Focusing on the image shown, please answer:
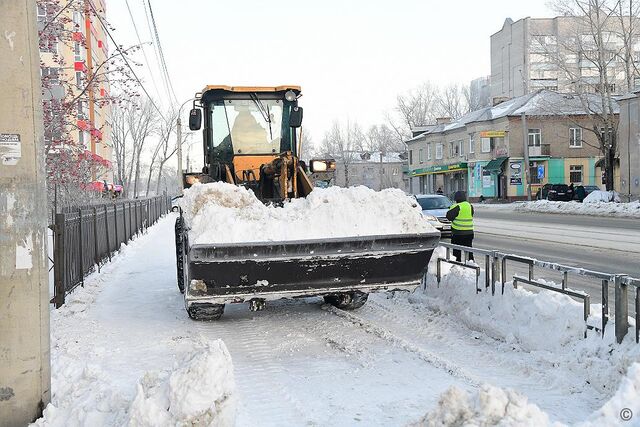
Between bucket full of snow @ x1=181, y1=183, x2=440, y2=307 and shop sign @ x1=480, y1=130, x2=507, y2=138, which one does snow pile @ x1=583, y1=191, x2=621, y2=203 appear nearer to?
shop sign @ x1=480, y1=130, x2=507, y2=138

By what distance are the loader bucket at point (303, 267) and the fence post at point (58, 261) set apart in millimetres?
2958

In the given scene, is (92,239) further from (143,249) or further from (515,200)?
(515,200)

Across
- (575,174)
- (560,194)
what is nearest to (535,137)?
(575,174)

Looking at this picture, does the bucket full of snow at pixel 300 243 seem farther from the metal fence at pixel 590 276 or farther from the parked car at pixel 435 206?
the parked car at pixel 435 206

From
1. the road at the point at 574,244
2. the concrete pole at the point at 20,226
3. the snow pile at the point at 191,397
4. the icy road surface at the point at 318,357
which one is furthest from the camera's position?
the road at the point at 574,244

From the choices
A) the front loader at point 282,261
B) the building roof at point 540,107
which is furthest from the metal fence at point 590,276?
the building roof at point 540,107

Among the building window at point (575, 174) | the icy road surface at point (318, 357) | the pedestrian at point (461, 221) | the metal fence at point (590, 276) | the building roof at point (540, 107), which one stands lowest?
the icy road surface at point (318, 357)

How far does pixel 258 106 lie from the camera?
34.1 ft

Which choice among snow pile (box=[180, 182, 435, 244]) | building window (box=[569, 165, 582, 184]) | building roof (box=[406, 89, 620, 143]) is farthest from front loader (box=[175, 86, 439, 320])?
building window (box=[569, 165, 582, 184])

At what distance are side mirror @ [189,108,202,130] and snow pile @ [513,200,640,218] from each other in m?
25.6

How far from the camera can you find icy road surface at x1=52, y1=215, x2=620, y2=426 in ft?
16.9

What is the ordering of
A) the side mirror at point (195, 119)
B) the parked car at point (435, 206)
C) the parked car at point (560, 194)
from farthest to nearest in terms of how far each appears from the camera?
the parked car at point (560, 194) < the parked car at point (435, 206) < the side mirror at point (195, 119)

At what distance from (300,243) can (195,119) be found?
11.7 ft

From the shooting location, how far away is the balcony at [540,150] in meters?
52.9
